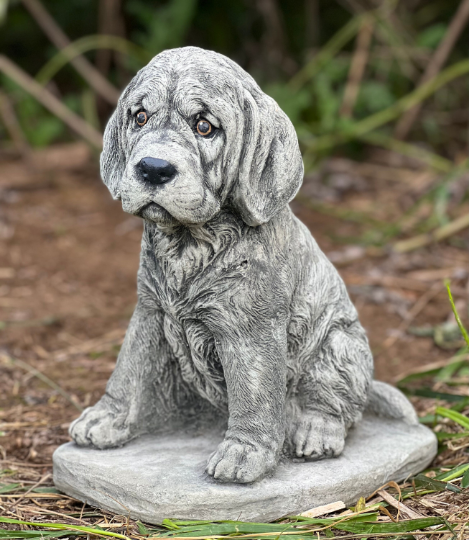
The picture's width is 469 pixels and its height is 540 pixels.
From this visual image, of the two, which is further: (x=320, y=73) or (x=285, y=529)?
(x=320, y=73)

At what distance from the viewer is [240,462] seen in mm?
3016

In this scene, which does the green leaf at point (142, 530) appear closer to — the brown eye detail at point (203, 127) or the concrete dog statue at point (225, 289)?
the concrete dog statue at point (225, 289)

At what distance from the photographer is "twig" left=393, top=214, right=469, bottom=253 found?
645 centimetres

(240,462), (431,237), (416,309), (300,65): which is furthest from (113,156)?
(300,65)

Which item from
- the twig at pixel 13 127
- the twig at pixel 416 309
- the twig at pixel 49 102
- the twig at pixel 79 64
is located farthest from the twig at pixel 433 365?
the twig at pixel 13 127

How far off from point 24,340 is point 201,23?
5.01 m

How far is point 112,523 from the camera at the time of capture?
3070 millimetres

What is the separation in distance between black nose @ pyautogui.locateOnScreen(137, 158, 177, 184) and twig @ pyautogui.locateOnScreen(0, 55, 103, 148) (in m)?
4.83

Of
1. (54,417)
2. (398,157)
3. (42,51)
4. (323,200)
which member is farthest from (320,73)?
(54,417)

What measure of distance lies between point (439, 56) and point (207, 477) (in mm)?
5948

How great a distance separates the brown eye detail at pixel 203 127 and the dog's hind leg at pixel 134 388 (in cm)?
87

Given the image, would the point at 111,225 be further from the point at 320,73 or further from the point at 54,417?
the point at 54,417

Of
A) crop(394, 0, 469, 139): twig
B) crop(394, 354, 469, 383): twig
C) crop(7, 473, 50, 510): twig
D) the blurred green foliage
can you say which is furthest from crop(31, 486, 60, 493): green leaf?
crop(394, 0, 469, 139): twig

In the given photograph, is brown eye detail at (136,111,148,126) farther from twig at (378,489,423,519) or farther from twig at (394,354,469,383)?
twig at (394,354,469,383)
